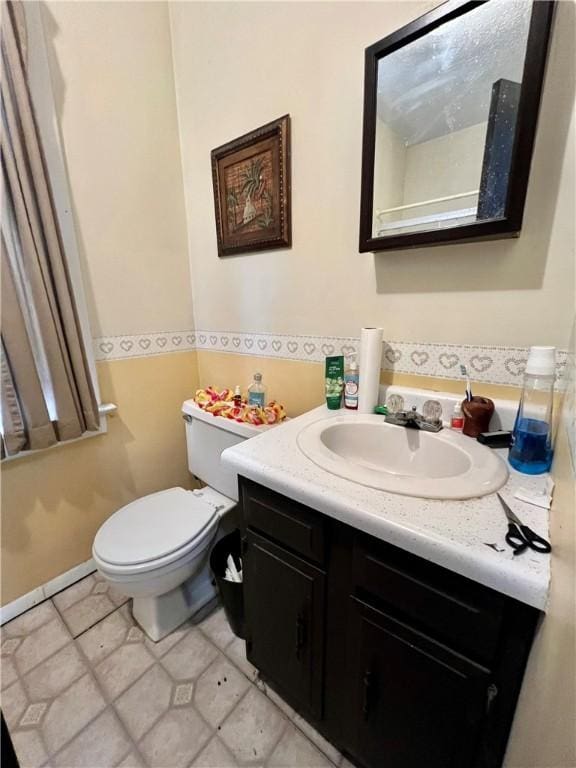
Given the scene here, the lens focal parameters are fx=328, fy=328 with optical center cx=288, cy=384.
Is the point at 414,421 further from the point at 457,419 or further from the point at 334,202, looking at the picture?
the point at 334,202

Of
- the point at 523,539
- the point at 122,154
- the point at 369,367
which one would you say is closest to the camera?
the point at 523,539

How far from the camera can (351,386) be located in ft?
3.51

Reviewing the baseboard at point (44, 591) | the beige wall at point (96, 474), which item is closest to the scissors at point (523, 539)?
the beige wall at point (96, 474)

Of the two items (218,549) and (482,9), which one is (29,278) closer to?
(218,549)

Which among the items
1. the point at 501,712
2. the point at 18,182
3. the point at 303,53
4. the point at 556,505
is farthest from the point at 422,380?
the point at 18,182

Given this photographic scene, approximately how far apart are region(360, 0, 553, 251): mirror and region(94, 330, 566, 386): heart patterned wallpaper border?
11.6 inches

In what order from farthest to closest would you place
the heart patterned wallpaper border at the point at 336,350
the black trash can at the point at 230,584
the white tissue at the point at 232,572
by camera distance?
1. the white tissue at the point at 232,572
2. the black trash can at the point at 230,584
3. the heart patterned wallpaper border at the point at 336,350

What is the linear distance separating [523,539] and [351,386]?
0.63m

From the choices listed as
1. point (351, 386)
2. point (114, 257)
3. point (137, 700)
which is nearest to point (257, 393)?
point (351, 386)

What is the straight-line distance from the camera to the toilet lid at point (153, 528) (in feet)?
3.45

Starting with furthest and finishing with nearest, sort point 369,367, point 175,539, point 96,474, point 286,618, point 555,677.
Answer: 1. point 96,474
2. point 175,539
3. point 369,367
4. point 286,618
5. point 555,677

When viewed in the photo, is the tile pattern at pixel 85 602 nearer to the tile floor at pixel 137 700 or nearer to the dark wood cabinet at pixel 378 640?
the tile floor at pixel 137 700

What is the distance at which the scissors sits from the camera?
0.49 meters

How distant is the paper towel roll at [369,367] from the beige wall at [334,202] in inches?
3.5
